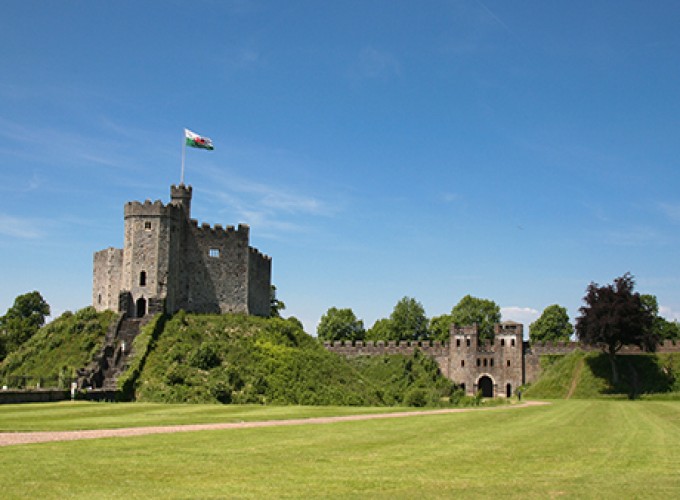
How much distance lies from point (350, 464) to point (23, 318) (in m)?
78.1

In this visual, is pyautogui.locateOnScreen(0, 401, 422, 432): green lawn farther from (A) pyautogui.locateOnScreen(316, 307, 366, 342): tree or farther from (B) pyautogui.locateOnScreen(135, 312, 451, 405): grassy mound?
(A) pyautogui.locateOnScreen(316, 307, 366, 342): tree

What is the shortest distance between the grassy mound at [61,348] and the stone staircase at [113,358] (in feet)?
2.86

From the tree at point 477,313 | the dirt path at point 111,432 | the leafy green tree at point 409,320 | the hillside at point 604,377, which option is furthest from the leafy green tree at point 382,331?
the dirt path at point 111,432

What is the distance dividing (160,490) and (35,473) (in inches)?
118

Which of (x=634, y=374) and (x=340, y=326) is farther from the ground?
(x=340, y=326)

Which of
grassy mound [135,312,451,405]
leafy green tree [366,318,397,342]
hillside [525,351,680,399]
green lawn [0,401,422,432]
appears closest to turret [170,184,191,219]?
grassy mound [135,312,451,405]

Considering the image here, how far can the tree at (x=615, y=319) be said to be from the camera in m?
64.8

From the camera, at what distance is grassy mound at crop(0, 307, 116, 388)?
50.9 m

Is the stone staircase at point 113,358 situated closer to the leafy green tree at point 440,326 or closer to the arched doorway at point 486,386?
the arched doorway at point 486,386

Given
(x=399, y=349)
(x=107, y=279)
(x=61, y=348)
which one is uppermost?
(x=107, y=279)

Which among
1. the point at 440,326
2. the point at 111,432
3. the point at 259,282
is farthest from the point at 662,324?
the point at 111,432

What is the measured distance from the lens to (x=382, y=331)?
112 meters

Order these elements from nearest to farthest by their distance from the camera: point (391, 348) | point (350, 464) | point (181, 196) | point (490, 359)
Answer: point (350, 464) → point (181, 196) → point (490, 359) → point (391, 348)

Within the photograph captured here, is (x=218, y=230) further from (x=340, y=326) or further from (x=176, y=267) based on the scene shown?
(x=340, y=326)
